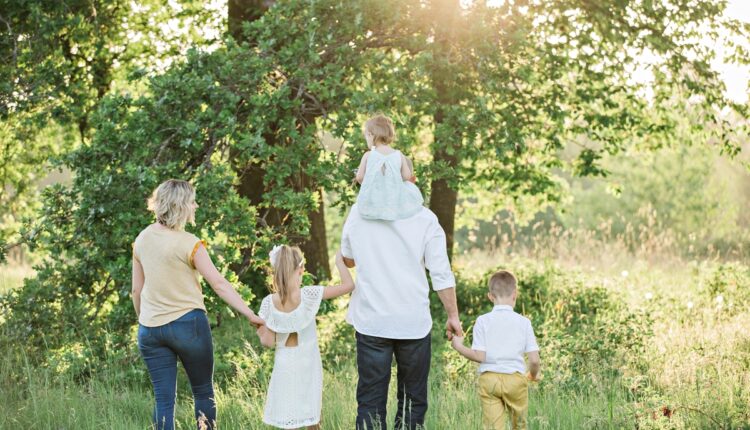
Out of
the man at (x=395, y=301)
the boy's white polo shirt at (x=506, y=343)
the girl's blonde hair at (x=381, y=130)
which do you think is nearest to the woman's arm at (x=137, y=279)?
the man at (x=395, y=301)

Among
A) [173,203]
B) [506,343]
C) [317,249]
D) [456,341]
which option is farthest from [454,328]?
[317,249]

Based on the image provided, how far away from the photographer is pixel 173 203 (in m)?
4.80

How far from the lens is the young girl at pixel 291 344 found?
16.7ft

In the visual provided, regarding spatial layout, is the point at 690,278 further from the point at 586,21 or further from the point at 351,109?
the point at 351,109

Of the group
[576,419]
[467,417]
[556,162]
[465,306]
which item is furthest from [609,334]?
[556,162]

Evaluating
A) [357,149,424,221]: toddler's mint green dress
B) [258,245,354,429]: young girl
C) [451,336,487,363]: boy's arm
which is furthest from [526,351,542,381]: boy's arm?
[258,245,354,429]: young girl

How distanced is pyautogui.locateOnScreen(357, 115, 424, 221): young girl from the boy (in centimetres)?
74

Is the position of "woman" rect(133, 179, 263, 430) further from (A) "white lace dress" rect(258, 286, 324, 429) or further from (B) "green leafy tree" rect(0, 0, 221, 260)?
(B) "green leafy tree" rect(0, 0, 221, 260)

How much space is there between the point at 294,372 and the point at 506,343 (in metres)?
1.38

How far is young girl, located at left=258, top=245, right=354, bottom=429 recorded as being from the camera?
509 centimetres

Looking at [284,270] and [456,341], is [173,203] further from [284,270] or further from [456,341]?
[456,341]

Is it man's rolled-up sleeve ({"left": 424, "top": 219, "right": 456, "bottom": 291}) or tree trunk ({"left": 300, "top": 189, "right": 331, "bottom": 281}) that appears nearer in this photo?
man's rolled-up sleeve ({"left": 424, "top": 219, "right": 456, "bottom": 291})

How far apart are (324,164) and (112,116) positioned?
2090mm

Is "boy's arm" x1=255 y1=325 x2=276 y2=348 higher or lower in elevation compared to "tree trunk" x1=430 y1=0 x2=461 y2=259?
lower
